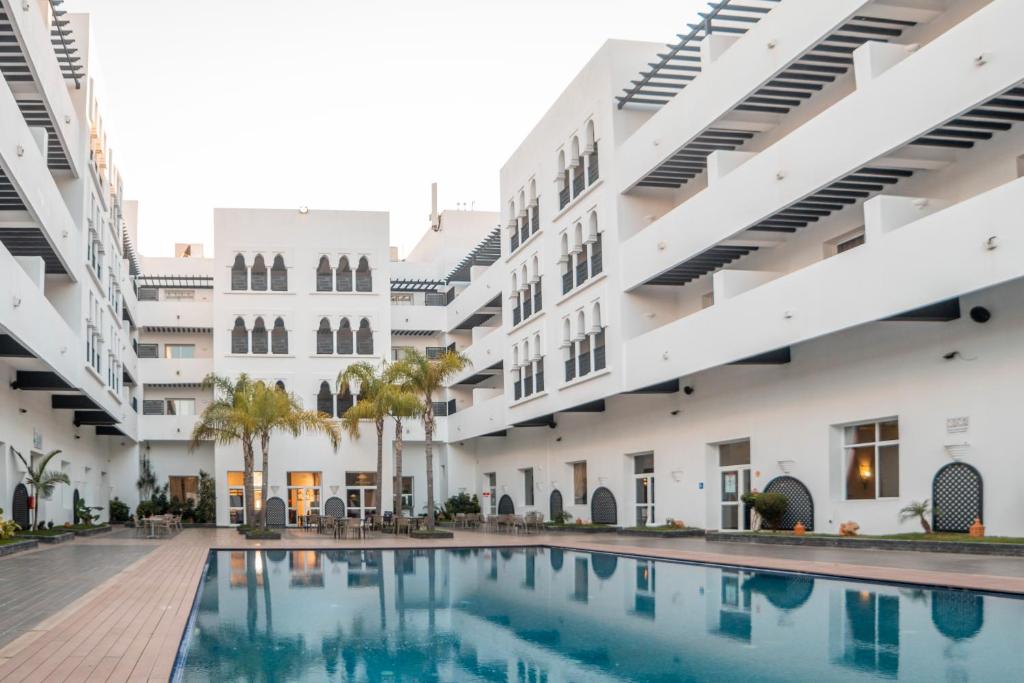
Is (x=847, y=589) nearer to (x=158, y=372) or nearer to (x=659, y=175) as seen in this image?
(x=659, y=175)

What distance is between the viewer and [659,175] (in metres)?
27.8

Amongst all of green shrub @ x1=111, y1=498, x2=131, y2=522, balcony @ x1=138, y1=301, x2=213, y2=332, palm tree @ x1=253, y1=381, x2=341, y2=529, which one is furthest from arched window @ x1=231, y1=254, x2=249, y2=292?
green shrub @ x1=111, y1=498, x2=131, y2=522

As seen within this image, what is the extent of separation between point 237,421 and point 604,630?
1079 inches

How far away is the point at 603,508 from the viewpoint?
33.3 m

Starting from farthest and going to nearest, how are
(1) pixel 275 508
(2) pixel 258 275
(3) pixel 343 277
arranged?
(3) pixel 343 277
(2) pixel 258 275
(1) pixel 275 508

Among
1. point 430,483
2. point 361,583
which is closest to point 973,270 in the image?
Answer: point 361,583

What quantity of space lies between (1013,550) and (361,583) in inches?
386

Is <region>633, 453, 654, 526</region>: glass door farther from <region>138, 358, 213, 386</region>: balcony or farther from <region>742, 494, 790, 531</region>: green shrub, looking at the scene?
<region>138, 358, 213, 386</region>: balcony

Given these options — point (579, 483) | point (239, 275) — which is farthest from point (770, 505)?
point (239, 275)

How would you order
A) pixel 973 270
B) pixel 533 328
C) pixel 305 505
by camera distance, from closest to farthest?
1. pixel 973 270
2. pixel 533 328
3. pixel 305 505

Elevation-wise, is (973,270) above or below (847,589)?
above

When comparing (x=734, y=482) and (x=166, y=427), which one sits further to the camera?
(x=166, y=427)

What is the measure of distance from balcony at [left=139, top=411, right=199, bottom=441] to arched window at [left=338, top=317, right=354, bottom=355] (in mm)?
7163

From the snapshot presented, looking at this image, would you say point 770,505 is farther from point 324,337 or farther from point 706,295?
point 324,337
